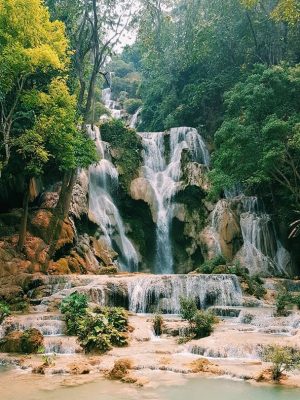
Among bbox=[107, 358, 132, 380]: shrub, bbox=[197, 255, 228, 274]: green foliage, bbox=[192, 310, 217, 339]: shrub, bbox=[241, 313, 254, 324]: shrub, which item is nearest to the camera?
bbox=[107, 358, 132, 380]: shrub

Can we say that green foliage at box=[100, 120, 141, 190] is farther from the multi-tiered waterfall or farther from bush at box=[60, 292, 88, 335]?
bush at box=[60, 292, 88, 335]

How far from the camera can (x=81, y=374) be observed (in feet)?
30.8

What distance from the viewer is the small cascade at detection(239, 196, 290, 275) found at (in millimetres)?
25094

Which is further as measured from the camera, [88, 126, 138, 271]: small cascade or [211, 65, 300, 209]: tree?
[88, 126, 138, 271]: small cascade

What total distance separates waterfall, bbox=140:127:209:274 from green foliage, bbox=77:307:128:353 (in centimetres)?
1341

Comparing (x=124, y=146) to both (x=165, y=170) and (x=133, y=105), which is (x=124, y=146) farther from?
(x=133, y=105)

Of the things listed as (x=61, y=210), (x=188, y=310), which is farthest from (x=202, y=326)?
(x=61, y=210)

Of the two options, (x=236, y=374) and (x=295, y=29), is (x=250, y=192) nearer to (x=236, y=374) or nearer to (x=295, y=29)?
(x=295, y=29)

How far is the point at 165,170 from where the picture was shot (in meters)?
30.2

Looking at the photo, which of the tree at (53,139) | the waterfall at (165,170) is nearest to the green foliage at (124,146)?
the waterfall at (165,170)

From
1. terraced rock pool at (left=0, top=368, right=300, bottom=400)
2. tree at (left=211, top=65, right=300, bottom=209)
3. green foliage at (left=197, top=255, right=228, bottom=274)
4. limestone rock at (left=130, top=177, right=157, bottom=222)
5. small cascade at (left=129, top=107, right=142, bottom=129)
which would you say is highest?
small cascade at (left=129, top=107, right=142, bottom=129)

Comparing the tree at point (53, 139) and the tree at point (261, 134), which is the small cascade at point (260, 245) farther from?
the tree at point (53, 139)

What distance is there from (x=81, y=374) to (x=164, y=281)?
8818 mm

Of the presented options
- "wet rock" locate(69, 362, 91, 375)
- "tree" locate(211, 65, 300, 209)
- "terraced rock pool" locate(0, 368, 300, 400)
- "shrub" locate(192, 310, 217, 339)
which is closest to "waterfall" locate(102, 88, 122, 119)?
"tree" locate(211, 65, 300, 209)
